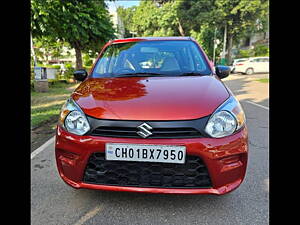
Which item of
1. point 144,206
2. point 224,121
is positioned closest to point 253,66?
point 224,121

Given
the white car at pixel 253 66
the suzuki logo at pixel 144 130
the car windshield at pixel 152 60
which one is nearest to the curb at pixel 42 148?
the car windshield at pixel 152 60

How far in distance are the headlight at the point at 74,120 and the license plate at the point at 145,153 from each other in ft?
0.85

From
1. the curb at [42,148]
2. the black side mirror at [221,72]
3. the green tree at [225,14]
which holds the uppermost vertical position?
the green tree at [225,14]

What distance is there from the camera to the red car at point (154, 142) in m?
1.73

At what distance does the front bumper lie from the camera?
1.72m

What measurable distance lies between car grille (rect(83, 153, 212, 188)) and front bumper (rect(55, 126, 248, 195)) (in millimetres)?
33

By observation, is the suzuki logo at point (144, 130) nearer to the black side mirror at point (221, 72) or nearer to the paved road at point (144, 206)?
the paved road at point (144, 206)

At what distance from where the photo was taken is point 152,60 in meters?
2.91

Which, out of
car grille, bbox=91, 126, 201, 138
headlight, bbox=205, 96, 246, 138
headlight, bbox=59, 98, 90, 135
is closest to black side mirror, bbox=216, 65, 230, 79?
headlight, bbox=205, 96, 246, 138

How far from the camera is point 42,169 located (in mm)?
2848

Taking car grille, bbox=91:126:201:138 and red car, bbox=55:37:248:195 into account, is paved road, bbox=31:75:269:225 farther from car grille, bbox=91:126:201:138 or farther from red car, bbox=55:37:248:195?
car grille, bbox=91:126:201:138
